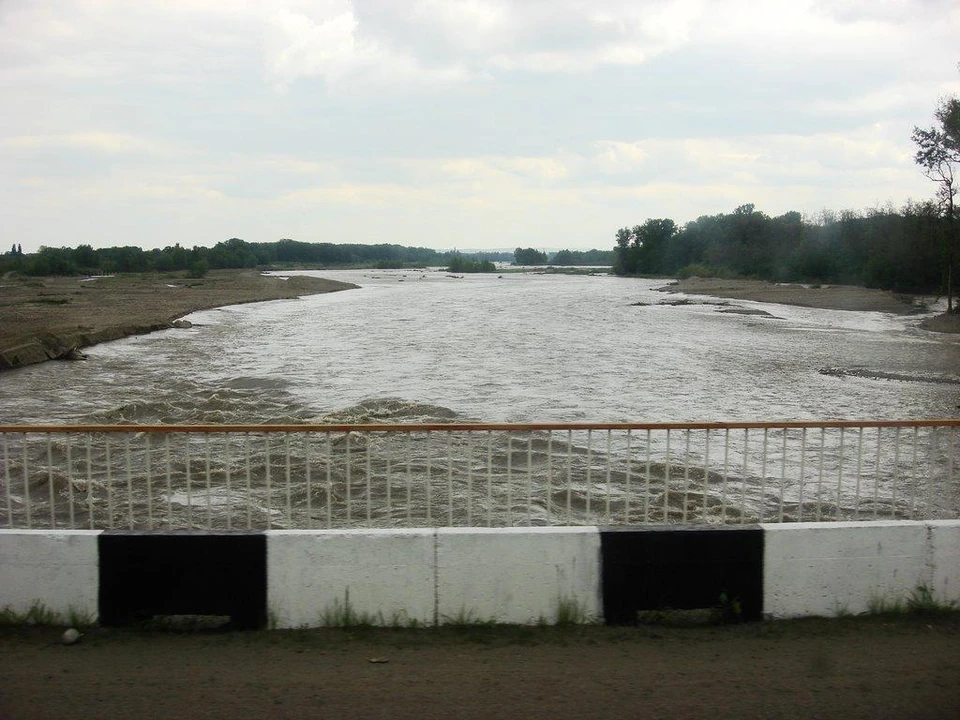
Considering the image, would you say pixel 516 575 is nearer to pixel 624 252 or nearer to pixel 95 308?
pixel 95 308

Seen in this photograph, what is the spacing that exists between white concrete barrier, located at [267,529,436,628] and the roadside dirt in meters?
0.12

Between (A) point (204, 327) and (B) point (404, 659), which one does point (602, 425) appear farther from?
(A) point (204, 327)

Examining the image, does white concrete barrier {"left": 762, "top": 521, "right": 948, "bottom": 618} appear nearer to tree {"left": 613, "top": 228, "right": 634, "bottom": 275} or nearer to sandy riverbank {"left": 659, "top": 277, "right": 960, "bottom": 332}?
sandy riverbank {"left": 659, "top": 277, "right": 960, "bottom": 332}

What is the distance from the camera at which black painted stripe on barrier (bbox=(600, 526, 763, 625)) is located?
541 centimetres

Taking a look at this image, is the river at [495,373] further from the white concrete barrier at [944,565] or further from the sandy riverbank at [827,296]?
the white concrete barrier at [944,565]

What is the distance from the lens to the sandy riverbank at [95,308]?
31828 millimetres

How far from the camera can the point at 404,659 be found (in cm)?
490

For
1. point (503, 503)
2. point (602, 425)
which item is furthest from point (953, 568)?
point (503, 503)

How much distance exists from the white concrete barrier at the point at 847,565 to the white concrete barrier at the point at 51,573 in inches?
159

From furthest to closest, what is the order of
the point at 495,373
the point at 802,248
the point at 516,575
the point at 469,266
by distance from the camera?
the point at 469,266 < the point at 802,248 < the point at 495,373 < the point at 516,575

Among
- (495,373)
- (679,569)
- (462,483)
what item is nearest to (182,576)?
(679,569)

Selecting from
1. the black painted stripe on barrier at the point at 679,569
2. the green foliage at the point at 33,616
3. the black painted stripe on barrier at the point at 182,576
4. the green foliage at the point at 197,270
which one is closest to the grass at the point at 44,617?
the green foliage at the point at 33,616

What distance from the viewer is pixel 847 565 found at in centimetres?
553

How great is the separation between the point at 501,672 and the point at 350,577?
1129mm
